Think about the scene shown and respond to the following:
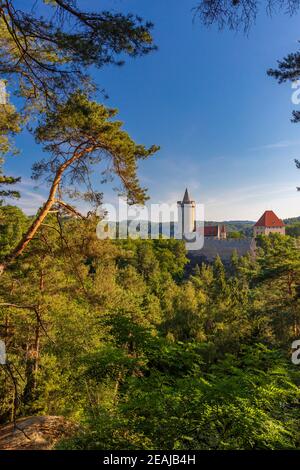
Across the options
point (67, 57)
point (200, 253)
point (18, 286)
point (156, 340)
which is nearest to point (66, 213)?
point (67, 57)

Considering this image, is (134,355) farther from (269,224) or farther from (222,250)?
(269,224)

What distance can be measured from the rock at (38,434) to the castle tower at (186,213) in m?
83.2

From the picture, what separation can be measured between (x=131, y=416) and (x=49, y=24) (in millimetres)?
5127

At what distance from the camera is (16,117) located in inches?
259

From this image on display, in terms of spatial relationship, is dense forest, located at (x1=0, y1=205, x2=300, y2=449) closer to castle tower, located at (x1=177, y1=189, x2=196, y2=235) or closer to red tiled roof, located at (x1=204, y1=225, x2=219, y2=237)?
castle tower, located at (x1=177, y1=189, x2=196, y2=235)

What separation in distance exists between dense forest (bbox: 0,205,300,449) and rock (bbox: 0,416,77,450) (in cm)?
67

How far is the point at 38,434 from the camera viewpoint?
6082 millimetres

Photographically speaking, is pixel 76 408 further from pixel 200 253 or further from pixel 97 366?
pixel 200 253

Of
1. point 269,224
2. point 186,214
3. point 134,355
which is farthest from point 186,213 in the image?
point 134,355

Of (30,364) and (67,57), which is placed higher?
(67,57)

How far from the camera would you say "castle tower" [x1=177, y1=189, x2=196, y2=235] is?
296 ft

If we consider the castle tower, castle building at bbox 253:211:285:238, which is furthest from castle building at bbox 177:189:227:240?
Result: castle building at bbox 253:211:285:238

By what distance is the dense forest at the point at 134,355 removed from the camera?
3443 mm

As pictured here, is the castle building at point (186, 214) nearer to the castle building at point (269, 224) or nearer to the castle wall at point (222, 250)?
the castle building at point (269, 224)
